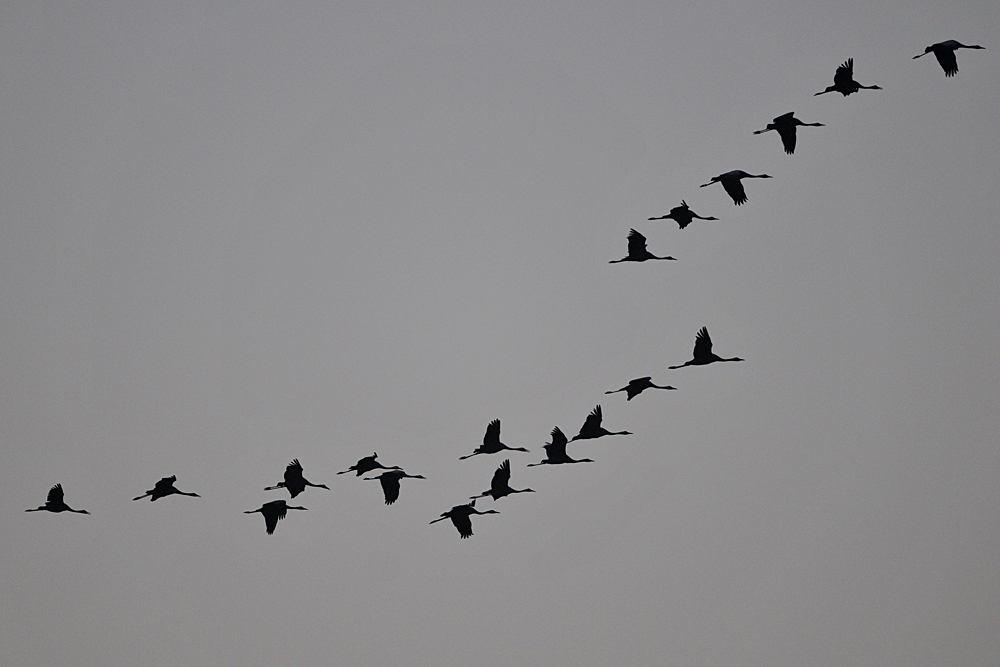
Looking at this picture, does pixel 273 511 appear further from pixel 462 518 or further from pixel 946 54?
pixel 946 54

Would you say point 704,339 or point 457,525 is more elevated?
point 704,339

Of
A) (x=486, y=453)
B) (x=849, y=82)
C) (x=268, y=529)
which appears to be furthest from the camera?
(x=486, y=453)

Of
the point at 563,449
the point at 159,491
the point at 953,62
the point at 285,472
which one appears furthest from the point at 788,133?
the point at 159,491

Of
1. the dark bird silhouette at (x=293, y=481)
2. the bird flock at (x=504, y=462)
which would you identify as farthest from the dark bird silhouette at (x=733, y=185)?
the dark bird silhouette at (x=293, y=481)

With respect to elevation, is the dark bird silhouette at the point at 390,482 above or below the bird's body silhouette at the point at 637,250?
below

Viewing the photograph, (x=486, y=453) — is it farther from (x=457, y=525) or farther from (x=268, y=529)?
(x=268, y=529)

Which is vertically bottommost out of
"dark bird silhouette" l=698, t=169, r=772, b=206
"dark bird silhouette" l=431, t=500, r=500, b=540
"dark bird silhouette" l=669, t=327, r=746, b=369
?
"dark bird silhouette" l=431, t=500, r=500, b=540

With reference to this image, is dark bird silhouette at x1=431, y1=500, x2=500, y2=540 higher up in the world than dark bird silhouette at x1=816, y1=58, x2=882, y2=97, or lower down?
lower down

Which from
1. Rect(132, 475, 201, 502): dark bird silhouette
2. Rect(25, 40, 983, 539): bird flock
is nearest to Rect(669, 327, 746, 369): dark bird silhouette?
Rect(25, 40, 983, 539): bird flock

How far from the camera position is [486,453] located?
1860 inches

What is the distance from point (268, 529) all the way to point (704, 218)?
15147 mm

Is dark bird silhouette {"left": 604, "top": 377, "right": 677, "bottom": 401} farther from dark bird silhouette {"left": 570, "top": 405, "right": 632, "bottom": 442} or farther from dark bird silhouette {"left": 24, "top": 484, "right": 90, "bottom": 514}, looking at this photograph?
dark bird silhouette {"left": 24, "top": 484, "right": 90, "bottom": 514}

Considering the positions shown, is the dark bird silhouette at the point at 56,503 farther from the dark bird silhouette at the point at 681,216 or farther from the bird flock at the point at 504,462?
the dark bird silhouette at the point at 681,216

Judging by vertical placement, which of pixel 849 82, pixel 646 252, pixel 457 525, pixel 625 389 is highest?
pixel 849 82
